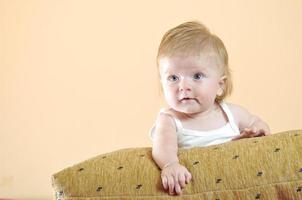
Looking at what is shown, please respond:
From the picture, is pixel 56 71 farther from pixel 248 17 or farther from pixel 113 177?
pixel 113 177

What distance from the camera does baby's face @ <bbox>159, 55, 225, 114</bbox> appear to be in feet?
2.97

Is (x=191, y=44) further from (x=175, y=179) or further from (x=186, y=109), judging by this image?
(x=175, y=179)

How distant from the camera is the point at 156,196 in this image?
2.33ft

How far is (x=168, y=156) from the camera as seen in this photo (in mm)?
786

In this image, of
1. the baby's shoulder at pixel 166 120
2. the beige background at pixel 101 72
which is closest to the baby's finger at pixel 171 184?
the baby's shoulder at pixel 166 120

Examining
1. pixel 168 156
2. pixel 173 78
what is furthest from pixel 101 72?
pixel 168 156

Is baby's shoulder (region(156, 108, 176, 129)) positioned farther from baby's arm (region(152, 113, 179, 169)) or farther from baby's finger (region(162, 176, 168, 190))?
baby's finger (region(162, 176, 168, 190))

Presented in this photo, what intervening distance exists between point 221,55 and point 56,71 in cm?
115

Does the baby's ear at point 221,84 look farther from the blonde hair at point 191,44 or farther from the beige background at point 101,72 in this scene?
the beige background at point 101,72

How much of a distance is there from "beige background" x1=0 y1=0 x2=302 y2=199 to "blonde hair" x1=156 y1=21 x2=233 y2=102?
2.74 feet

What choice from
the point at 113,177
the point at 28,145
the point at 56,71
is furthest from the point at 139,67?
the point at 113,177

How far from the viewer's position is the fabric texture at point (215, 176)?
69 centimetres

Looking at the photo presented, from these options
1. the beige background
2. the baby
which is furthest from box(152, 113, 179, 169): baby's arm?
the beige background

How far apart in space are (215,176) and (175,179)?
0.06 metres
